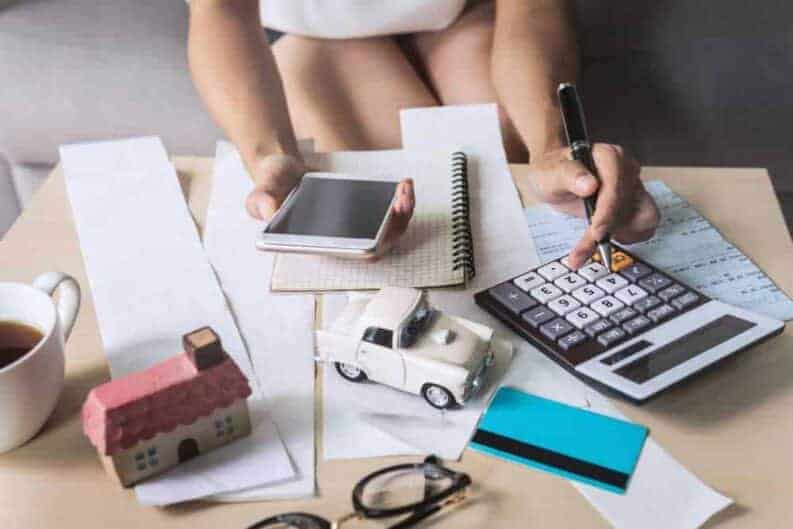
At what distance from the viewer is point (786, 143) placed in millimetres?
1331

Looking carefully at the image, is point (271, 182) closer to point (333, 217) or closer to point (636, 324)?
point (333, 217)

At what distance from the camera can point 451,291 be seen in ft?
2.32

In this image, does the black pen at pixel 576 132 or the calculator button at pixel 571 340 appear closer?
the calculator button at pixel 571 340

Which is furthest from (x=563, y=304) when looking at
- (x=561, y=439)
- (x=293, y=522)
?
(x=293, y=522)

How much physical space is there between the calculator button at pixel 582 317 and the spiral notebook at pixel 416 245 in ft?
0.34

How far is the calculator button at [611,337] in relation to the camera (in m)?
0.61

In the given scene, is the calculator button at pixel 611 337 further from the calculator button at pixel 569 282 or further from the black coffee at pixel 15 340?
the black coffee at pixel 15 340

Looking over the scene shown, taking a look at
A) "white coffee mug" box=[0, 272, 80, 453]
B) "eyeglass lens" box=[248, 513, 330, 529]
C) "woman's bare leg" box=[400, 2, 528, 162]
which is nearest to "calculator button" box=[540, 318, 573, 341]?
"eyeglass lens" box=[248, 513, 330, 529]

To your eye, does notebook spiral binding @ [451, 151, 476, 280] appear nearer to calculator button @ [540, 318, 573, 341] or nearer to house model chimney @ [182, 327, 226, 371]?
calculator button @ [540, 318, 573, 341]

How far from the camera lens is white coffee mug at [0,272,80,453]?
542 millimetres

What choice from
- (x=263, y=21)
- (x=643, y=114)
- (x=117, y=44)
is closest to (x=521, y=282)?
(x=263, y=21)

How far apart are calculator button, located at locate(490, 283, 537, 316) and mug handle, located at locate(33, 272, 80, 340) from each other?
0.97 ft

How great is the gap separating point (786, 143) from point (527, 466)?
0.97 metres

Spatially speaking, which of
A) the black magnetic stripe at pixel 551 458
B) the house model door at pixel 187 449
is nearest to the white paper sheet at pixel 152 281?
the house model door at pixel 187 449
